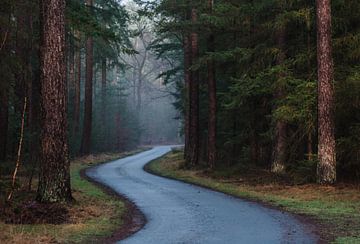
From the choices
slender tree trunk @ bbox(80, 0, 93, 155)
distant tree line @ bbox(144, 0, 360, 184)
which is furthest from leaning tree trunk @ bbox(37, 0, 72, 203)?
slender tree trunk @ bbox(80, 0, 93, 155)

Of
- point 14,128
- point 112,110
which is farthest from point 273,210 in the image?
point 112,110

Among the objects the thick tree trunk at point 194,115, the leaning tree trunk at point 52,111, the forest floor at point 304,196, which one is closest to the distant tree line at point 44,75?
the leaning tree trunk at point 52,111

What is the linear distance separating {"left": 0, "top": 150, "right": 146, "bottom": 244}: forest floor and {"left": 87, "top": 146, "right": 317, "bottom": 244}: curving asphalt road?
71 centimetres

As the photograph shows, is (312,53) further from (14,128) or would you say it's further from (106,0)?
(106,0)

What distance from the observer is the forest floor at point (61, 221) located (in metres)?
9.28

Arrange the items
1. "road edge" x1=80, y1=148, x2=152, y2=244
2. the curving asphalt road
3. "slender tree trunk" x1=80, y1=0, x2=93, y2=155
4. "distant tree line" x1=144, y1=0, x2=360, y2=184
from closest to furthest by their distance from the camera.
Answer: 1. the curving asphalt road
2. "road edge" x1=80, y1=148, x2=152, y2=244
3. "distant tree line" x1=144, y1=0, x2=360, y2=184
4. "slender tree trunk" x1=80, y1=0, x2=93, y2=155

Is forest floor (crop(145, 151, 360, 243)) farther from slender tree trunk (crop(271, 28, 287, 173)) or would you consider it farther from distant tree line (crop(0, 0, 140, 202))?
distant tree line (crop(0, 0, 140, 202))

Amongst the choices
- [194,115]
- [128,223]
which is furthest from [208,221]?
[194,115]

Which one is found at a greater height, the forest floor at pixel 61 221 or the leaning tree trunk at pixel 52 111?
the leaning tree trunk at pixel 52 111

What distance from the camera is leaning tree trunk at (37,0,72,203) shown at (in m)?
12.6

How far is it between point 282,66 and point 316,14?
2735 millimetres

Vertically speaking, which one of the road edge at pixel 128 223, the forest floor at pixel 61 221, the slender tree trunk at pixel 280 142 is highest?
the slender tree trunk at pixel 280 142

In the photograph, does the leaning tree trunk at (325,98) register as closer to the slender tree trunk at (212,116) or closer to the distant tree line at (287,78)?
the distant tree line at (287,78)

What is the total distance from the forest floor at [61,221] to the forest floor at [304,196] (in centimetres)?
462
